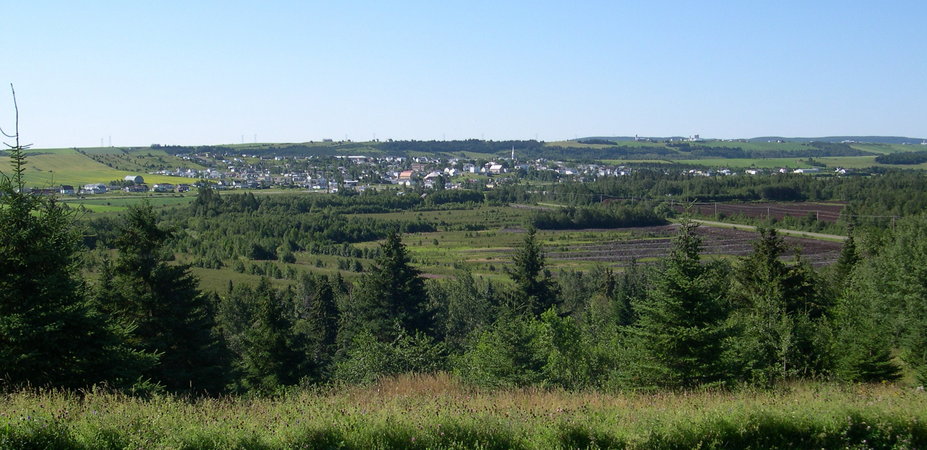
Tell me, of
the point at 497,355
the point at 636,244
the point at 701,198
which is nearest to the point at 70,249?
the point at 497,355

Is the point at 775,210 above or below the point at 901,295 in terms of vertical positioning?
below

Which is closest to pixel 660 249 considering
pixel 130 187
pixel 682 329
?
pixel 682 329

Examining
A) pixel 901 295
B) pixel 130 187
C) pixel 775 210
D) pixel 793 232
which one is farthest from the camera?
pixel 130 187

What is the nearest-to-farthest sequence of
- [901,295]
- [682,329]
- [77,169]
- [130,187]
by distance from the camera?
[682,329] → [901,295] → [130,187] → [77,169]

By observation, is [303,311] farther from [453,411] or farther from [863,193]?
[863,193]

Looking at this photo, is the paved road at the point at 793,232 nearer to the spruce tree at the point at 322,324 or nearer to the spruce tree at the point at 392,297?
the spruce tree at the point at 322,324

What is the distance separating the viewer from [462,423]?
6.73 metres

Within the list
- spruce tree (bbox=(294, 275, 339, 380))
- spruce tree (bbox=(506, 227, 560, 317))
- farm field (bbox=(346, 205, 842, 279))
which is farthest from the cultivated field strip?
spruce tree (bbox=(294, 275, 339, 380))

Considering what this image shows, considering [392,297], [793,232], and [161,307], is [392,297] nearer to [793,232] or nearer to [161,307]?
[161,307]

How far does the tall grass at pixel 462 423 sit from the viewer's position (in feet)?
20.1

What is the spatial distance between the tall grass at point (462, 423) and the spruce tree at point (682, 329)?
366 centimetres

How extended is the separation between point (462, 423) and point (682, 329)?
639cm

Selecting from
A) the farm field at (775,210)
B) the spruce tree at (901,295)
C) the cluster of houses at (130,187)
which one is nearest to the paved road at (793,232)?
the farm field at (775,210)

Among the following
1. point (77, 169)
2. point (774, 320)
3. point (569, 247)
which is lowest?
point (569, 247)
